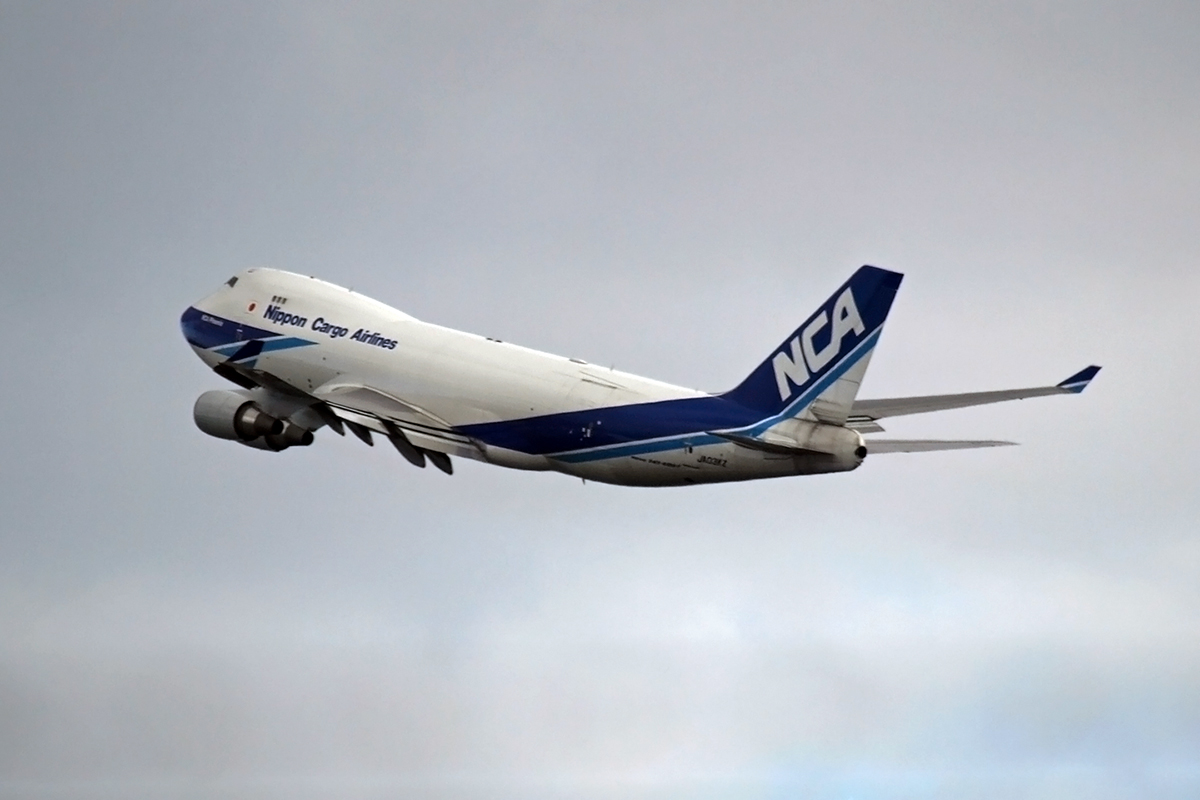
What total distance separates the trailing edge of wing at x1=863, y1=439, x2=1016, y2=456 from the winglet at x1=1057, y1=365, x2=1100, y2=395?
2.72 metres

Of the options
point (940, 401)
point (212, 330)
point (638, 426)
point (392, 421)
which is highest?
point (212, 330)

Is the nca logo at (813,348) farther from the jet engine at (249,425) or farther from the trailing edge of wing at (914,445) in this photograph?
the jet engine at (249,425)

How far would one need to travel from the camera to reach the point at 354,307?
66938 mm

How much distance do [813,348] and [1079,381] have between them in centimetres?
703

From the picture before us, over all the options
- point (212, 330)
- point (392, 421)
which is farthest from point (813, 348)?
point (212, 330)

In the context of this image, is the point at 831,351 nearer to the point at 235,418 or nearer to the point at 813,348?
the point at 813,348

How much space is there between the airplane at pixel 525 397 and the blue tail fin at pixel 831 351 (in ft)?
0.12

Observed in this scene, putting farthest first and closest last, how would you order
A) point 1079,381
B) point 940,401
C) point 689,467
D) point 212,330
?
1. point 212,330
2. point 689,467
3. point 940,401
4. point 1079,381

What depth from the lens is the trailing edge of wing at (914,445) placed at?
53500 mm

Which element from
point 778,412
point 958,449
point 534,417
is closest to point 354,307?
point 534,417

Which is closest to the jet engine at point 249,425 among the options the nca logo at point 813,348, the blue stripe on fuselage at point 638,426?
the blue stripe on fuselage at point 638,426

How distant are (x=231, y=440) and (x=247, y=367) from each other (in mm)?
3161

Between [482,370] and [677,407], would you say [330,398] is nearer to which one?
[482,370]

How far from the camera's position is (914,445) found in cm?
5466
